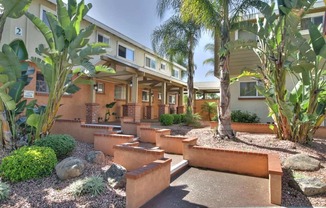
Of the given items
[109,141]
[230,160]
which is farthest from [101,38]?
[230,160]

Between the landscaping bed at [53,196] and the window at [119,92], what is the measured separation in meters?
12.1

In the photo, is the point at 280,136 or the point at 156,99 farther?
the point at 156,99

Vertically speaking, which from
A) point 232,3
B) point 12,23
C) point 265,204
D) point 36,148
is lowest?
point 265,204

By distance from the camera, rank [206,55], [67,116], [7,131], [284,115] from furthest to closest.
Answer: [206,55], [67,116], [284,115], [7,131]

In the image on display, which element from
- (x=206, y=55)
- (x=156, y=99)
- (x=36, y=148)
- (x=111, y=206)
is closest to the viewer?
(x=111, y=206)

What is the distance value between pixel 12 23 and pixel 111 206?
9.55 m

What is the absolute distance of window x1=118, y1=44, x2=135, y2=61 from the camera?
16.3m

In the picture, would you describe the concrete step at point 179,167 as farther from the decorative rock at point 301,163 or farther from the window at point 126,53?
the window at point 126,53

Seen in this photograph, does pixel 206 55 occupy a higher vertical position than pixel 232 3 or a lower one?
higher

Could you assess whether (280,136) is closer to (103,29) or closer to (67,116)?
(67,116)

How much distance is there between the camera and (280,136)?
29.0 ft

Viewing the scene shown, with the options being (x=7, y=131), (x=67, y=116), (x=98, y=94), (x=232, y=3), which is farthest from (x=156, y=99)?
(x=7, y=131)

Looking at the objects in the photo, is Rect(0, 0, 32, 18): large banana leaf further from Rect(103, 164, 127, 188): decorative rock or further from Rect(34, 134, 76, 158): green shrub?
Rect(103, 164, 127, 188): decorative rock

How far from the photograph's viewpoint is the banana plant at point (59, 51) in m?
6.51
